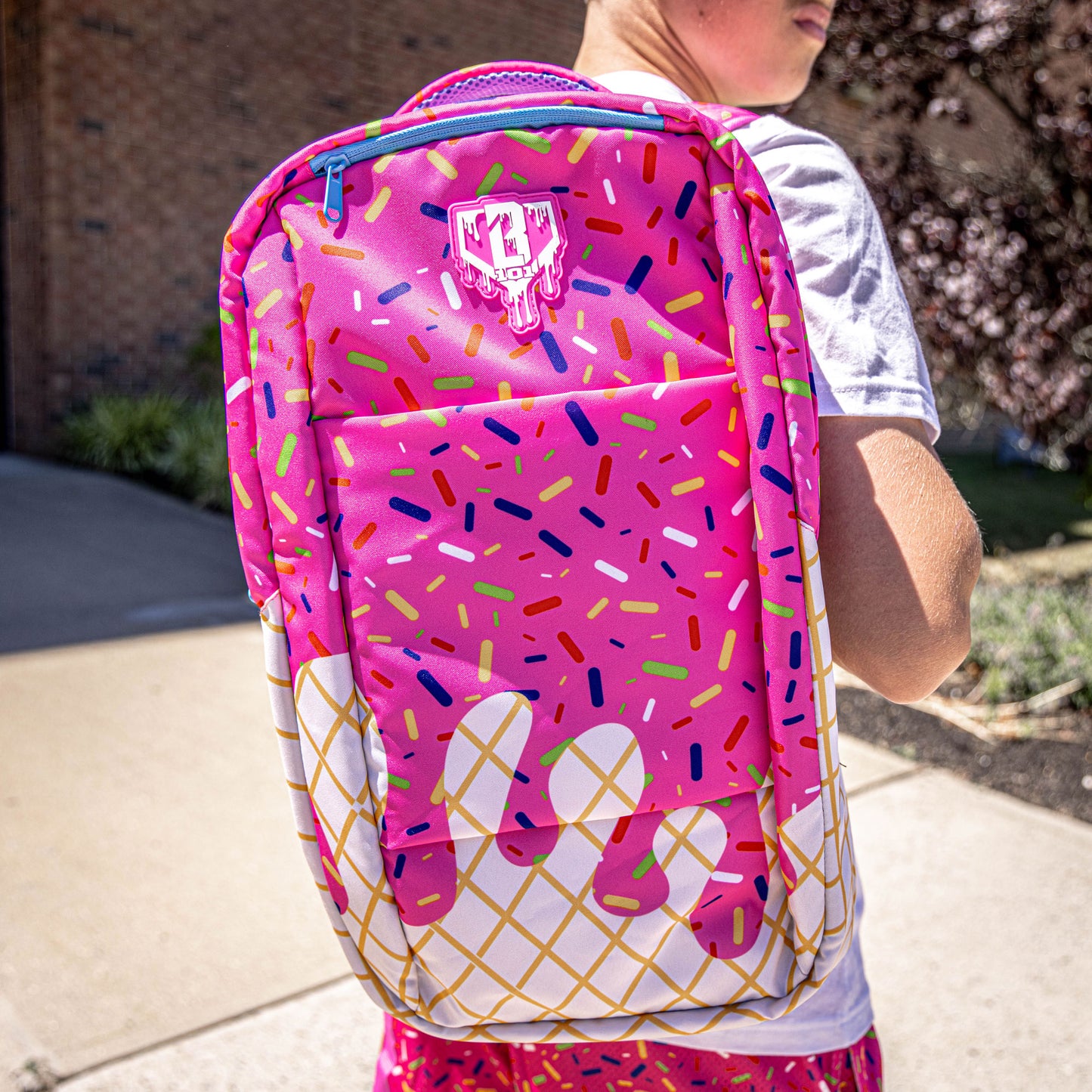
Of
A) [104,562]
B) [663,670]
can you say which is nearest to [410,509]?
[663,670]

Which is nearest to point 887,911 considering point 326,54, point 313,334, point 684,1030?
point 684,1030

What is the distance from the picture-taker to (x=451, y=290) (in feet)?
2.91

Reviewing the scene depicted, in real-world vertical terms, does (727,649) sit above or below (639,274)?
below

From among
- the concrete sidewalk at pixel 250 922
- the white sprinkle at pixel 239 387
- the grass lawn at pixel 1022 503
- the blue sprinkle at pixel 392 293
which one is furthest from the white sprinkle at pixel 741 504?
the grass lawn at pixel 1022 503

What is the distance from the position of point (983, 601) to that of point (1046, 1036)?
3.36 meters

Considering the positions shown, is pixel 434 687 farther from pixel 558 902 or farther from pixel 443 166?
pixel 443 166

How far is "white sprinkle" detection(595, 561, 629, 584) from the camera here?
34.8 inches

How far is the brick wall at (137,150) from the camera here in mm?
9078

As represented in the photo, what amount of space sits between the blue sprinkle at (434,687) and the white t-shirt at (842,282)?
0.41 m

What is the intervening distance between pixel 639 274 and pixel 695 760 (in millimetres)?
415

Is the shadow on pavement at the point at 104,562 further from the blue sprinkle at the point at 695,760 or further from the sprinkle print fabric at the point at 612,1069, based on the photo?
the blue sprinkle at the point at 695,760

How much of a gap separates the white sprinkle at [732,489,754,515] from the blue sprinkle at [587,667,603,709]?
0.59ft

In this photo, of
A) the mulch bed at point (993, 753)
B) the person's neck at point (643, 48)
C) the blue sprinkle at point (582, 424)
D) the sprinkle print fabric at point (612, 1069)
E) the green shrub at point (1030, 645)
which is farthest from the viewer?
the green shrub at point (1030, 645)

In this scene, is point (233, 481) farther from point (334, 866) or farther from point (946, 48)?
point (946, 48)
